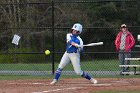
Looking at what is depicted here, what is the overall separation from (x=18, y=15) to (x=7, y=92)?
14.0 metres

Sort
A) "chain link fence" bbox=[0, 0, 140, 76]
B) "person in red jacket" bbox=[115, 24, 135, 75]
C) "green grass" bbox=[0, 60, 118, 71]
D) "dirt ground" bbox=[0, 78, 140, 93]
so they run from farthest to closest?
"chain link fence" bbox=[0, 0, 140, 76], "green grass" bbox=[0, 60, 118, 71], "person in red jacket" bbox=[115, 24, 135, 75], "dirt ground" bbox=[0, 78, 140, 93]

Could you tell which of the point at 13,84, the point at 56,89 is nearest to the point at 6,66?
the point at 13,84

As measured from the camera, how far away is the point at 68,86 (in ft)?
46.7

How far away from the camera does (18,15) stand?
26594mm

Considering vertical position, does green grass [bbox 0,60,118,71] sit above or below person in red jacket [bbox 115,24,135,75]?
below

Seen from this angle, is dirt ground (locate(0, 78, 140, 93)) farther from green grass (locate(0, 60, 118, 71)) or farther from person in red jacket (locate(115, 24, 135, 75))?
green grass (locate(0, 60, 118, 71))

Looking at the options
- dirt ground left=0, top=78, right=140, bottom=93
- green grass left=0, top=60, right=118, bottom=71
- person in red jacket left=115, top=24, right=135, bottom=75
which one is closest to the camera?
dirt ground left=0, top=78, right=140, bottom=93

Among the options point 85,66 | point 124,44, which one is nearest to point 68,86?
point 124,44

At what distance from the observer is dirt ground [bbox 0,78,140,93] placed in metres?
13.3

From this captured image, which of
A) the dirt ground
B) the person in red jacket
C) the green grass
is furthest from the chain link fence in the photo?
the dirt ground

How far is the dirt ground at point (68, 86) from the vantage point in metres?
13.3

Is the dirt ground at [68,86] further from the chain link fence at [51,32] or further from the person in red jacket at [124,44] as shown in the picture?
the chain link fence at [51,32]

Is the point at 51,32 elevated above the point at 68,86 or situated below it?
above

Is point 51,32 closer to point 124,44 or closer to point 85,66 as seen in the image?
point 85,66
